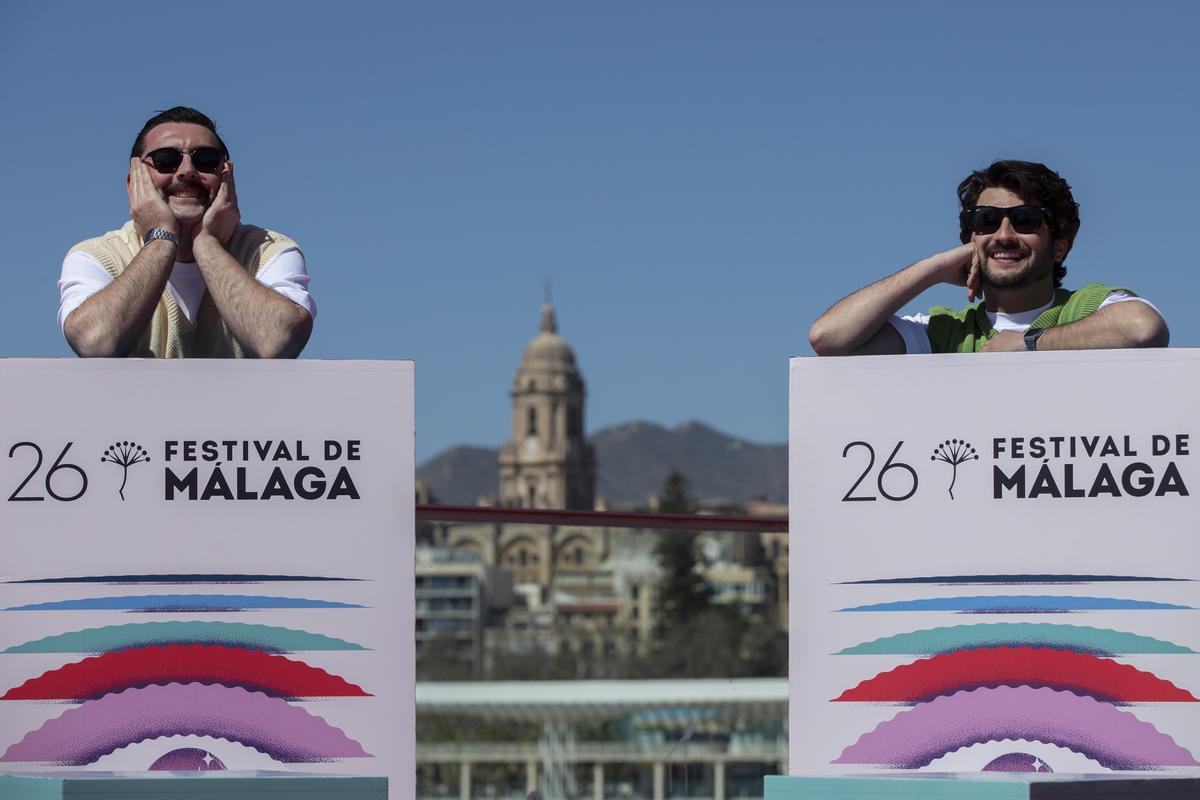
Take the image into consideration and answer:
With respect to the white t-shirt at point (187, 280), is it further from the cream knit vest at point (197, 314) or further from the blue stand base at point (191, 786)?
the blue stand base at point (191, 786)

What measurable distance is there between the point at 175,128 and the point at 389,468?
79 centimetres

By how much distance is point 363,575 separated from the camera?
3.30 m

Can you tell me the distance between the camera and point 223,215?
11.8ft

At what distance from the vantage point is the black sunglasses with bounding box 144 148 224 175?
3629 millimetres

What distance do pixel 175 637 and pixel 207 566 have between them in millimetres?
120

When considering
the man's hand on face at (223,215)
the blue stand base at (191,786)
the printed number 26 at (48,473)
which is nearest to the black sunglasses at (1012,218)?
the man's hand on face at (223,215)

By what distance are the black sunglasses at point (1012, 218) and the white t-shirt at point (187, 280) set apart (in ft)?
3.74

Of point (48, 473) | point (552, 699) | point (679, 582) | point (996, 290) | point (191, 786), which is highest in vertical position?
point (996, 290)

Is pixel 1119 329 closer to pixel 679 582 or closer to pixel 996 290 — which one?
pixel 996 290

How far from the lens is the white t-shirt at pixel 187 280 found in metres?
3.53

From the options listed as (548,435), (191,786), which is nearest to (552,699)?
(191,786)

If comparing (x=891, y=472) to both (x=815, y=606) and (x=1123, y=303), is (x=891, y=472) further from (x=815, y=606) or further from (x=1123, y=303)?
(x=1123, y=303)

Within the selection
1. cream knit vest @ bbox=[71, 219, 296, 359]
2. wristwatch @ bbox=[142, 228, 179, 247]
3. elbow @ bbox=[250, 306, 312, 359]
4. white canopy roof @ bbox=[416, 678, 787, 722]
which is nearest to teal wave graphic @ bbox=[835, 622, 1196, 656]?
elbow @ bbox=[250, 306, 312, 359]

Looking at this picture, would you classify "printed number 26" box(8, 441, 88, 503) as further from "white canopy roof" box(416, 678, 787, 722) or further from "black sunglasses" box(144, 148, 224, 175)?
"white canopy roof" box(416, 678, 787, 722)
